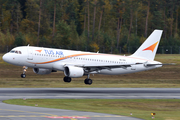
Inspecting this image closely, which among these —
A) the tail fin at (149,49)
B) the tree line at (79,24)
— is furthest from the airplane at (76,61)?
the tree line at (79,24)

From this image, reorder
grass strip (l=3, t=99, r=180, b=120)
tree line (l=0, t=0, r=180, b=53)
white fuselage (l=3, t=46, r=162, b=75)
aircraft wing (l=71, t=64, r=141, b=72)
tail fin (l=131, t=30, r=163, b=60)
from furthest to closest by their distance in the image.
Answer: tree line (l=0, t=0, r=180, b=53) < tail fin (l=131, t=30, r=163, b=60) < aircraft wing (l=71, t=64, r=141, b=72) < white fuselage (l=3, t=46, r=162, b=75) < grass strip (l=3, t=99, r=180, b=120)

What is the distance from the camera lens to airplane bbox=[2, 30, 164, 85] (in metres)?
44.8

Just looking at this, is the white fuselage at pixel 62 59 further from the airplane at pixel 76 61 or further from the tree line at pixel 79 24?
the tree line at pixel 79 24

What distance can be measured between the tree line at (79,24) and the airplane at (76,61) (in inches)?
1711

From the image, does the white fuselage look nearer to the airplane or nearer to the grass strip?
the airplane

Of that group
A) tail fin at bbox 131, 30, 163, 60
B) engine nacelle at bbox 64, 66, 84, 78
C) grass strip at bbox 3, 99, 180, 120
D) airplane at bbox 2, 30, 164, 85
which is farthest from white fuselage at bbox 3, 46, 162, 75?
grass strip at bbox 3, 99, 180, 120

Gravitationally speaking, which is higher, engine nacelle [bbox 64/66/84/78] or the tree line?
the tree line

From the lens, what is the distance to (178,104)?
1272 inches

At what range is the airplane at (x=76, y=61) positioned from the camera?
44.8m

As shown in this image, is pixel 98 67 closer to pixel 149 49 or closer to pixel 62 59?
pixel 62 59

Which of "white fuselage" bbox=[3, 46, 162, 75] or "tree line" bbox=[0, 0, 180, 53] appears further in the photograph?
"tree line" bbox=[0, 0, 180, 53]

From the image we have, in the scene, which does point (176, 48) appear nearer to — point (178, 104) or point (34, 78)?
point (34, 78)

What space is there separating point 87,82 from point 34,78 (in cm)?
1424

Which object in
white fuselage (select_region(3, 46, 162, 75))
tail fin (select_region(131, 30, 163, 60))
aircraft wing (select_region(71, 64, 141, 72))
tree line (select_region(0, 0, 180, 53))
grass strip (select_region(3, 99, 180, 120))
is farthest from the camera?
tree line (select_region(0, 0, 180, 53))
